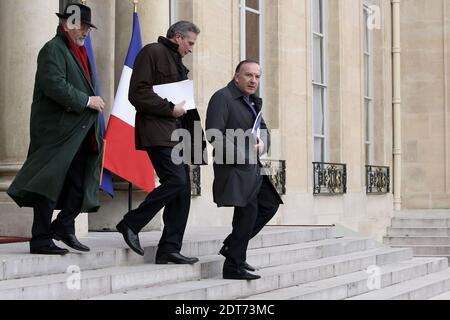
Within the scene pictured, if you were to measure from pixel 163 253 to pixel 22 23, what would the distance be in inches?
112

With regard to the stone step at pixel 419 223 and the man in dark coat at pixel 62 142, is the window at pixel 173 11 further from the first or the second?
the stone step at pixel 419 223

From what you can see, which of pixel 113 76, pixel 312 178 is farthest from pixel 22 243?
pixel 312 178

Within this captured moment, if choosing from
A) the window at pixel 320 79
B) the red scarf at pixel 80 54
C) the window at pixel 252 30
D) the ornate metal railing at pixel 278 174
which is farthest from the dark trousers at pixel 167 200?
the window at pixel 320 79

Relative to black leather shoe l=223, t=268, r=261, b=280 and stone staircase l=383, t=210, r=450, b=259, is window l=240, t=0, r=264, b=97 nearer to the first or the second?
stone staircase l=383, t=210, r=450, b=259

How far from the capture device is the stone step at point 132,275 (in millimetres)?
5824

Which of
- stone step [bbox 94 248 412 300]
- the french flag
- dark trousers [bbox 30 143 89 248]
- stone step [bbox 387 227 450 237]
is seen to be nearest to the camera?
stone step [bbox 94 248 412 300]

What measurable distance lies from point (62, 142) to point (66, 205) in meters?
0.52

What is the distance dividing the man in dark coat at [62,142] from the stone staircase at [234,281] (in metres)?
0.32

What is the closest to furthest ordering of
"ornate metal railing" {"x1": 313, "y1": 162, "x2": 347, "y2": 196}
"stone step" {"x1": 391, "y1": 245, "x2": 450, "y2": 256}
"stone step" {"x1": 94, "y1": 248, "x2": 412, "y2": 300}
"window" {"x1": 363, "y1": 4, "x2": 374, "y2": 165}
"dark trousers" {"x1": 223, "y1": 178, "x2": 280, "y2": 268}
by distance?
"stone step" {"x1": 94, "y1": 248, "x2": 412, "y2": 300} < "dark trousers" {"x1": 223, "y1": 178, "x2": 280, "y2": 268} < "ornate metal railing" {"x1": 313, "y1": 162, "x2": 347, "y2": 196} < "stone step" {"x1": 391, "y1": 245, "x2": 450, "y2": 256} < "window" {"x1": 363, "y1": 4, "x2": 374, "y2": 165}

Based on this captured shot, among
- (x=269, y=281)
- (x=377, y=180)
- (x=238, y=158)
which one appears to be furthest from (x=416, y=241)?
(x=238, y=158)

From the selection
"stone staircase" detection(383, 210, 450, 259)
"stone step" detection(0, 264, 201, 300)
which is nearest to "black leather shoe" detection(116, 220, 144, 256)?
"stone step" detection(0, 264, 201, 300)

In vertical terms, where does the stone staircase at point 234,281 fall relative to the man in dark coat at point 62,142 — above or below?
below

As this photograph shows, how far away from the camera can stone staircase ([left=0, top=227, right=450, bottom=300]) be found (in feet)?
20.3

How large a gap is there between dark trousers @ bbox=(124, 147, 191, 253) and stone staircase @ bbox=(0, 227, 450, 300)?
0.29 m
